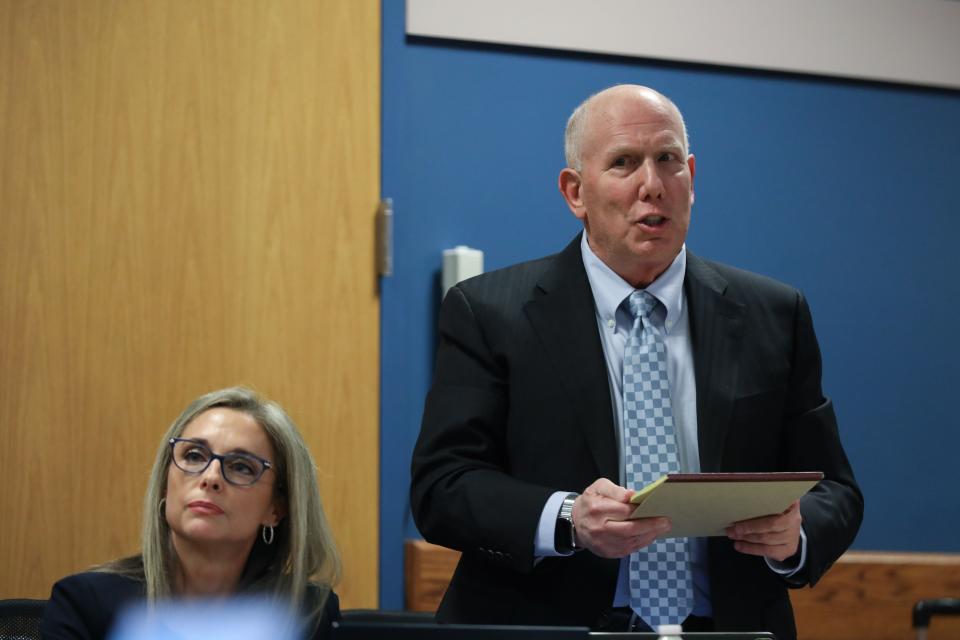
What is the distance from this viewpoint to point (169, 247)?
305cm

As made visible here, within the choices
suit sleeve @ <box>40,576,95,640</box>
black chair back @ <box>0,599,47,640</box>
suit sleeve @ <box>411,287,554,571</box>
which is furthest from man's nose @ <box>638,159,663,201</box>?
black chair back @ <box>0,599,47,640</box>

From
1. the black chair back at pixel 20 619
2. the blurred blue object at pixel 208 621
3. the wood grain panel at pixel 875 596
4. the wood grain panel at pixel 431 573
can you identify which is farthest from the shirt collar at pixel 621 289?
the wood grain panel at pixel 875 596

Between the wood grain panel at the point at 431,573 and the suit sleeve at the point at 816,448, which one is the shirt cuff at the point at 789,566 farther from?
the wood grain panel at the point at 431,573

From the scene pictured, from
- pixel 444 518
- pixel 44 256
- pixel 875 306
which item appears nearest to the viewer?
pixel 444 518

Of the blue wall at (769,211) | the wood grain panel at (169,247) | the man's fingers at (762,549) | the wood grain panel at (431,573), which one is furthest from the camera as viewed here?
the blue wall at (769,211)

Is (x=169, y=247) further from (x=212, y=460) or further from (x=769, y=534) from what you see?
(x=769, y=534)

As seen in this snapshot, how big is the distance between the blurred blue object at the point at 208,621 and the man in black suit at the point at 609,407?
0.31 m

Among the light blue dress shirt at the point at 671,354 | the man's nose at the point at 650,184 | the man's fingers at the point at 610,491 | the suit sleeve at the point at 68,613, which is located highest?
the man's nose at the point at 650,184

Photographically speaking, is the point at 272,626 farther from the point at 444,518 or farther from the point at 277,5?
the point at 277,5

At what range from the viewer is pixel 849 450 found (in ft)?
11.9

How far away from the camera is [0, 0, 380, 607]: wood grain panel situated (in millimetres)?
2943

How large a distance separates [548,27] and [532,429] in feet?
6.02

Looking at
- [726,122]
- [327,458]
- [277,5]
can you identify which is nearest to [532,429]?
[327,458]

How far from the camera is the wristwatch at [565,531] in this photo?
1.75 metres
